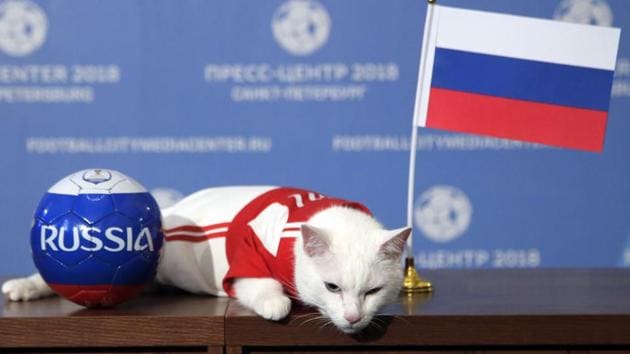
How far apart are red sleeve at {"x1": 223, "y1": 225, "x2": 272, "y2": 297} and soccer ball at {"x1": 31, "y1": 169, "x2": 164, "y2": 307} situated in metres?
0.15

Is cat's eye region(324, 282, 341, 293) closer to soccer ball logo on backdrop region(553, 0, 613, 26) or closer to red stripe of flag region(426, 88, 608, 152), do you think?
red stripe of flag region(426, 88, 608, 152)

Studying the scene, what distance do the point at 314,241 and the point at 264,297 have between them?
124 mm

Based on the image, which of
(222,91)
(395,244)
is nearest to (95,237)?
(395,244)

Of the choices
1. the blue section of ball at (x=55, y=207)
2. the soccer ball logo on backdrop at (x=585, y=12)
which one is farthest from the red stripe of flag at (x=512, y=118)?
the soccer ball logo on backdrop at (x=585, y=12)

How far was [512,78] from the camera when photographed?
5.98 feet

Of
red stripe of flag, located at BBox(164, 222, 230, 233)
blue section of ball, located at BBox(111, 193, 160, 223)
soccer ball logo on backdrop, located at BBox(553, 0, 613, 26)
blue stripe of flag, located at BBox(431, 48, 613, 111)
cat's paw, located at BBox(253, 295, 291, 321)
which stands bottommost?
cat's paw, located at BBox(253, 295, 291, 321)

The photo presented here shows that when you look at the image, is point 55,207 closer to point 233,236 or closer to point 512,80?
point 233,236

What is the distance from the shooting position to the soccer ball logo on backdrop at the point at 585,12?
111 inches

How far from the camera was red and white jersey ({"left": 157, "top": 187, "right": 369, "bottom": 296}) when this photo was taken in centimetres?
164

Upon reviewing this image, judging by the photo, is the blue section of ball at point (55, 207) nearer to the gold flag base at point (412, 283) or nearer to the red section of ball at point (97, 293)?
the red section of ball at point (97, 293)

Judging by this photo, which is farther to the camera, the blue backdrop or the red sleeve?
the blue backdrop

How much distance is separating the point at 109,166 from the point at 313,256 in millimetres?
1386

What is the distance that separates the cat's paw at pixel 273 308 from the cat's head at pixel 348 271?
59 mm

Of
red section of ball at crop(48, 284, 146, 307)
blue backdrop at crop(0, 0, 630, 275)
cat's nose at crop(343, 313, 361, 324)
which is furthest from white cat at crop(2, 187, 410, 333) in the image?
blue backdrop at crop(0, 0, 630, 275)
